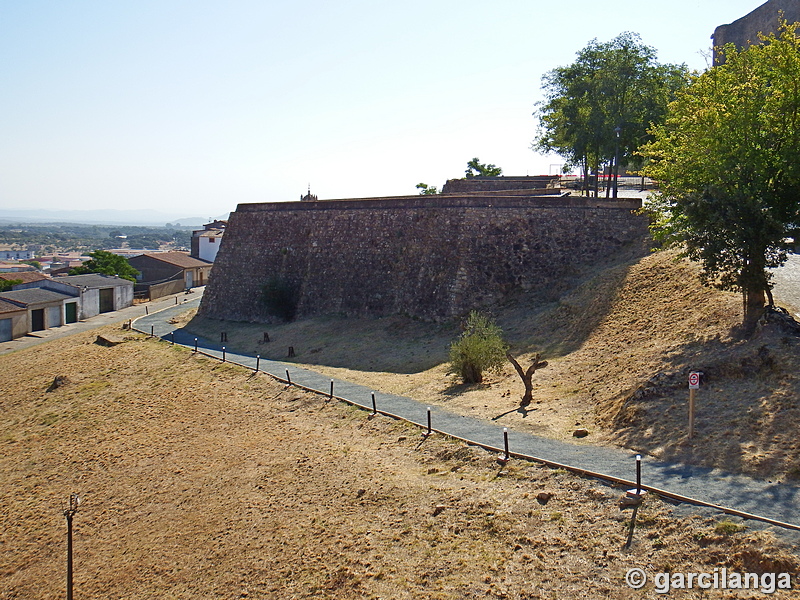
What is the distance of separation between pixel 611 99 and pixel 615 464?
23.3 m

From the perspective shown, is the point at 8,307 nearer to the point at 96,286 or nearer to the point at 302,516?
the point at 96,286

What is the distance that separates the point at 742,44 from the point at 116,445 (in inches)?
1646

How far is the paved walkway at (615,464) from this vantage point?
8758 mm

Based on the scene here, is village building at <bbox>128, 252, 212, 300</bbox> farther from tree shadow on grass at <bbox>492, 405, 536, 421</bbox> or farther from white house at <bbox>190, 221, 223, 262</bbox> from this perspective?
tree shadow on grass at <bbox>492, 405, 536, 421</bbox>

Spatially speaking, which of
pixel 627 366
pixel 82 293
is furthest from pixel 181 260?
pixel 627 366

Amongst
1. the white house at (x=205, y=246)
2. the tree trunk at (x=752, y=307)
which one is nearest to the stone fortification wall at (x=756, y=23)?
the tree trunk at (x=752, y=307)

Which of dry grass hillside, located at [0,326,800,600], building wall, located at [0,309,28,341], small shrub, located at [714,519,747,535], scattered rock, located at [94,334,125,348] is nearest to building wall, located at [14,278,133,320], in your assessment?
building wall, located at [0,309,28,341]

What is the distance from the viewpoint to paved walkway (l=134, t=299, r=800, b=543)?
8758 millimetres

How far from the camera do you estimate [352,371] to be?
67.7 ft

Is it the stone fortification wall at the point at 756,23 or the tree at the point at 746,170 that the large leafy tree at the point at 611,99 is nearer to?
the stone fortification wall at the point at 756,23

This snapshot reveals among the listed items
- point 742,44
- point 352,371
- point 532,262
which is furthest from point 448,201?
point 742,44

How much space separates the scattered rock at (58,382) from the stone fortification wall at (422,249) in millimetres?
9308

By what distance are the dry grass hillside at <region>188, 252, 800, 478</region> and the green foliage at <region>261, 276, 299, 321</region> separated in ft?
12.8

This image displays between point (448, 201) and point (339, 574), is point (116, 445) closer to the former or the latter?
point (339, 574)
